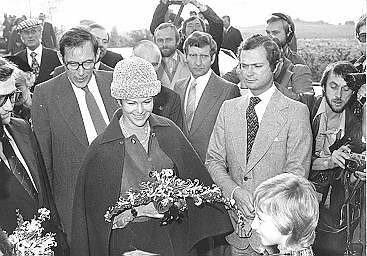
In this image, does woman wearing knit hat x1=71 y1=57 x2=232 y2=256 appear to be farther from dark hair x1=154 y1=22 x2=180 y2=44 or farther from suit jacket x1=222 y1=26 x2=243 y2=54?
suit jacket x1=222 y1=26 x2=243 y2=54

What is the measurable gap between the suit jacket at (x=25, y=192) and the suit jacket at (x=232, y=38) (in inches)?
81.7

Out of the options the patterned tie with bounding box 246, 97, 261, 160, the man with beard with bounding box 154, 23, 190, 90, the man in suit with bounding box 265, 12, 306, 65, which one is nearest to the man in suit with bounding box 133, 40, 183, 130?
the man with beard with bounding box 154, 23, 190, 90

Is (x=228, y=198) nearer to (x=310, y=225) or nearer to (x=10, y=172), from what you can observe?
(x=310, y=225)

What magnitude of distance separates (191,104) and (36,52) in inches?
49.0

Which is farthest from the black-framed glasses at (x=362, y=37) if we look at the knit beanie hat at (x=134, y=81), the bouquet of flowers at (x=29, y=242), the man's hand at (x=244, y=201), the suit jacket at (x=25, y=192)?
the bouquet of flowers at (x=29, y=242)

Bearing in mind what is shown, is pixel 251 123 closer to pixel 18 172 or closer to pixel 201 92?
pixel 201 92

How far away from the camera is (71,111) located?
335 centimetres

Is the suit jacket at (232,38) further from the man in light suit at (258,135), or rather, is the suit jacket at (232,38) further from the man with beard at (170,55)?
the man in light suit at (258,135)

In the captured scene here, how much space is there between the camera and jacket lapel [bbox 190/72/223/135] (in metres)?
3.75

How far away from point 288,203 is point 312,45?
7.80 ft

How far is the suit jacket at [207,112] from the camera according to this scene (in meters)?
3.73

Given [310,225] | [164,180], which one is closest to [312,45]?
[164,180]

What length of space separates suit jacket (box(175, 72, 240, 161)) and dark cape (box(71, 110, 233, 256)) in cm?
79

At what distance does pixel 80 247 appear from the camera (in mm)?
2852
